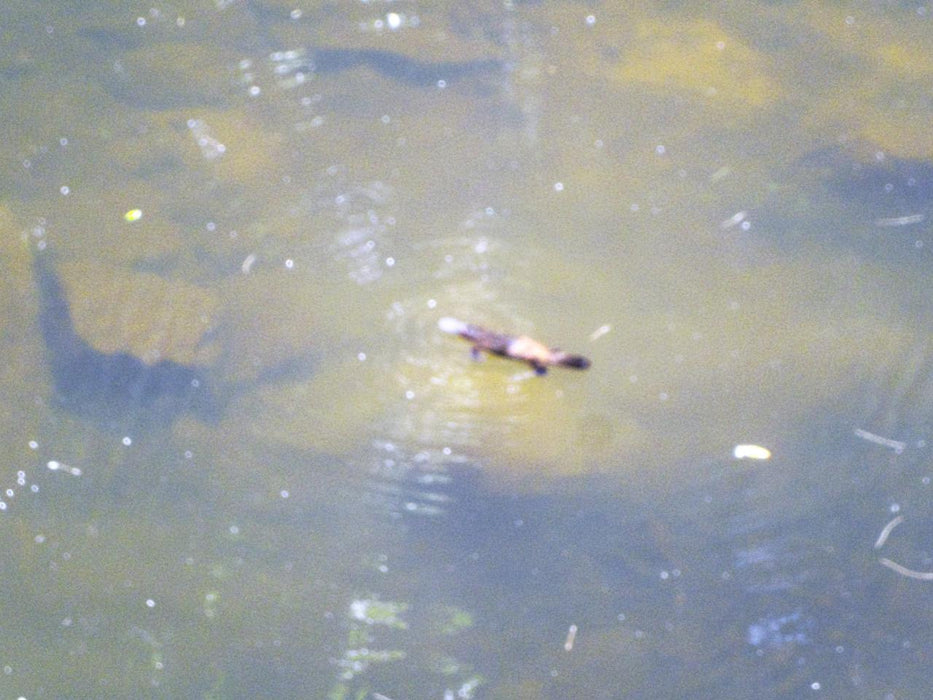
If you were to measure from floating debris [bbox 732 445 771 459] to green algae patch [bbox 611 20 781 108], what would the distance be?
6.09 feet

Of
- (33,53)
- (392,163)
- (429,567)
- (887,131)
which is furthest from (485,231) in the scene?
(33,53)

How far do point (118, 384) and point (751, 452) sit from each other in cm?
303

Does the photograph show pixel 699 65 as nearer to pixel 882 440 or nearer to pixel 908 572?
pixel 882 440

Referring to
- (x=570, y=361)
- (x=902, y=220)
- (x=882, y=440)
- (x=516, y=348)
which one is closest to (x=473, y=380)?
(x=516, y=348)

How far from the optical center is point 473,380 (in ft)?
14.0

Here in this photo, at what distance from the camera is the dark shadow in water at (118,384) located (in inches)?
171

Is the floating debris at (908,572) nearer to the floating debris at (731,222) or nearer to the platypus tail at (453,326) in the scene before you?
the floating debris at (731,222)

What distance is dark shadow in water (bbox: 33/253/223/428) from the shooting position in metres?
4.36

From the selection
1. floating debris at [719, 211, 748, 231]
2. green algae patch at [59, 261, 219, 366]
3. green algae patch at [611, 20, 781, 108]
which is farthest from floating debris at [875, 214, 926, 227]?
green algae patch at [59, 261, 219, 366]

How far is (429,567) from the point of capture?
416 cm

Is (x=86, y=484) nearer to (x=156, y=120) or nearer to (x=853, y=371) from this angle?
(x=156, y=120)

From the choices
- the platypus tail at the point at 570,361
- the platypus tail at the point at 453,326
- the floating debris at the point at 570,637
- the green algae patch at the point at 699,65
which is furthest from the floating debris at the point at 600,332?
the green algae patch at the point at 699,65

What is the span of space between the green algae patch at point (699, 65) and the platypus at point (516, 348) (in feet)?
5.53

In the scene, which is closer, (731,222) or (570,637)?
(570,637)
